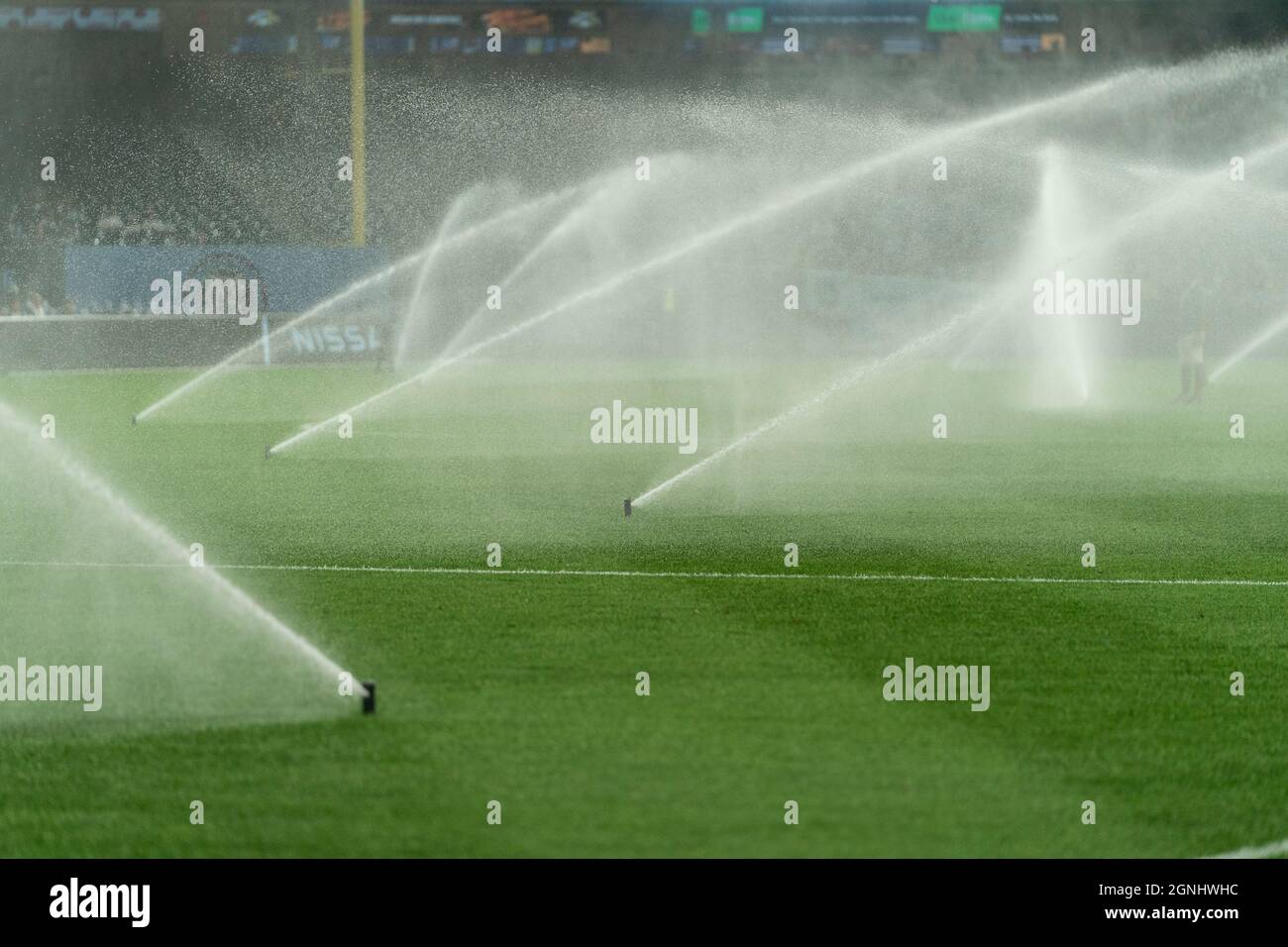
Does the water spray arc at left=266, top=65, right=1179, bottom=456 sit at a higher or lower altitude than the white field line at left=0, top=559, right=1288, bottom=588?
higher

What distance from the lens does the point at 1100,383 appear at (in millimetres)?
39000

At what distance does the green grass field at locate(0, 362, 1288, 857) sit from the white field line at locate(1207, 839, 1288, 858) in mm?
64

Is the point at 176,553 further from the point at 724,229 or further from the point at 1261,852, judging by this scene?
the point at 724,229

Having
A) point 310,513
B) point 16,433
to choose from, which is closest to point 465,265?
point 16,433

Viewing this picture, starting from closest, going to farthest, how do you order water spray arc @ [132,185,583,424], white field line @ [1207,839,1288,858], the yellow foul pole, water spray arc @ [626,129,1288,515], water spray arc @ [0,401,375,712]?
white field line @ [1207,839,1288,858] → water spray arc @ [0,401,375,712] → water spray arc @ [626,129,1288,515] → water spray arc @ [132,185,583,424] → the yellow foul pole

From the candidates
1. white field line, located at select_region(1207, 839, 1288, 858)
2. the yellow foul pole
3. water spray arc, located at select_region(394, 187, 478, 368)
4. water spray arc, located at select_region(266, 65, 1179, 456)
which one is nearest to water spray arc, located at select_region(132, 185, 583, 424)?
water spray arc, located at select_region(394, 187, 478, 368)

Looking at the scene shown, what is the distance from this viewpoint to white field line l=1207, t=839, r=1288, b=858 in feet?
21.2

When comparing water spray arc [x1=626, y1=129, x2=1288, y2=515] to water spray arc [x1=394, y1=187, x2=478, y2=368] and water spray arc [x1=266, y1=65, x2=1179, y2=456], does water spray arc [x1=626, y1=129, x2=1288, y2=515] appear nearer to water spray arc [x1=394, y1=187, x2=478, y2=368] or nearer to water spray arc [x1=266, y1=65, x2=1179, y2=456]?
water spray arc [x1=266, y1=65, x2=1179, y2=456]

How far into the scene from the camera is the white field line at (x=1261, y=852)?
Answer: 6.48m

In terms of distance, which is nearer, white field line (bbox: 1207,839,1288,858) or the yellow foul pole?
white field line (bbox: 1207,839,1288,858)

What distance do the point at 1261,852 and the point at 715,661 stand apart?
3.74 meters

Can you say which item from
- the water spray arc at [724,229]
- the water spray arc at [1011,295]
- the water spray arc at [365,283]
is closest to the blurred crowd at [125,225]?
the water spray arc at [365,283]

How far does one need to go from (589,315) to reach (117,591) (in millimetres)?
41940
